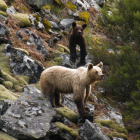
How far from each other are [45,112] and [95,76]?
1524 millimetres

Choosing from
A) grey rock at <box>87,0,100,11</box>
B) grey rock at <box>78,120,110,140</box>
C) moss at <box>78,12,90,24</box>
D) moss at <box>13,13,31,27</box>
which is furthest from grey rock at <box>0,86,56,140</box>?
grey rock at <box>87,0,100,11</box>

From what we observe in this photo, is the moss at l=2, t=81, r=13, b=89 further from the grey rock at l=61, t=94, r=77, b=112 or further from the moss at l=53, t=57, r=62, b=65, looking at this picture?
the moss at l=53, t=57, r=62, b=65

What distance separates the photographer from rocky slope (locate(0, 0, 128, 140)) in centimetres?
507

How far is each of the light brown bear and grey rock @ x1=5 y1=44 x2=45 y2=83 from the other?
1976mm

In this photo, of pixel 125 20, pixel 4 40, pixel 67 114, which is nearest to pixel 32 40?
pixel 4 40

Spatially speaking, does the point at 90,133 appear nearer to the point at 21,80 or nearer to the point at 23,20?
the point at 21,80

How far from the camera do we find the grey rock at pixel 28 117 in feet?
15.3

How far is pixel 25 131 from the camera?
183 inches

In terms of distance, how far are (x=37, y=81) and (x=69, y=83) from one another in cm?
227

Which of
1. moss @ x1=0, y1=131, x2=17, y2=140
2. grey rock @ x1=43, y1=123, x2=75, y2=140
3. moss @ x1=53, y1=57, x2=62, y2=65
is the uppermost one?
moss @ x1=0, y1=131, x2=17, y2=140

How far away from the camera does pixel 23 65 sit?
8.10 meters

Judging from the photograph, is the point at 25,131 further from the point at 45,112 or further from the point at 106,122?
the point at 106,122

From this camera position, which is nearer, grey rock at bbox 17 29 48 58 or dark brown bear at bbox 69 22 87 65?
grey rock at bbox 17 29 48 58

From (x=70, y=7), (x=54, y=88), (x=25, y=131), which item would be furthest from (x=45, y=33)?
(x=25, y=131)
